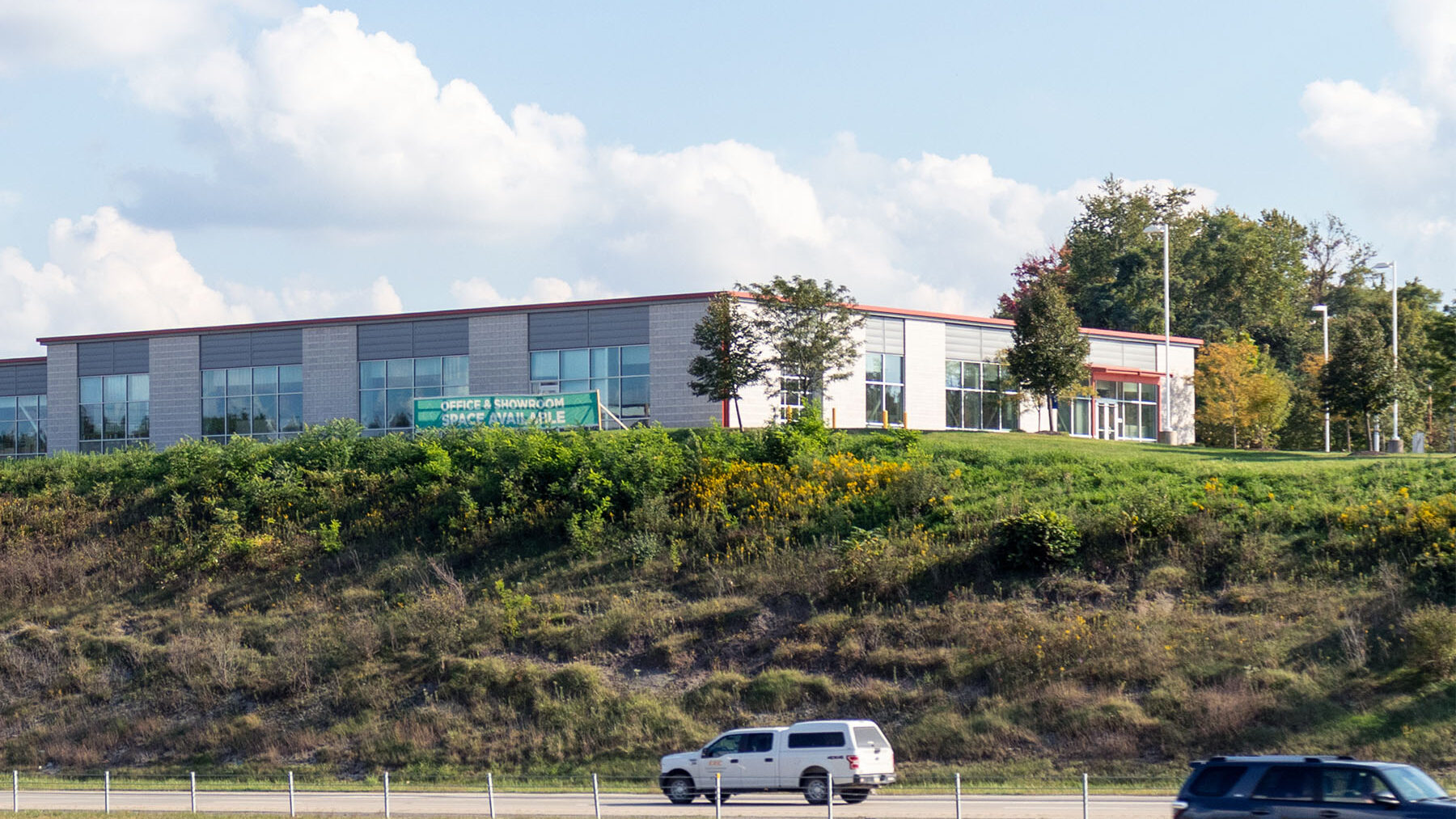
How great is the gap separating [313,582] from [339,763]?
8802mm

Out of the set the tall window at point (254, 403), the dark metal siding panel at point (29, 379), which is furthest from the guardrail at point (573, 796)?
the dark metal siding panel at point (29, 379)

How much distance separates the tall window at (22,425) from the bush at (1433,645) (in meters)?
57.0

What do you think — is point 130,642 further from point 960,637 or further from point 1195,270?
point 1195,270

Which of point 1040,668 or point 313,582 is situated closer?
point 1040,668

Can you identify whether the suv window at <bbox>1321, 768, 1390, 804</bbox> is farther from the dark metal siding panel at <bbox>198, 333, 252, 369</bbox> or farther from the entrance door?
the dark metal siding panel at <bbox>198, 333, 252, 369</bbox>

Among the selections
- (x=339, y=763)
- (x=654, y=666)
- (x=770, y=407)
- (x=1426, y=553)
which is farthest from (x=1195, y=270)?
(x=339, y=763)

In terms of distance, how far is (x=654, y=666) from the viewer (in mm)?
34562

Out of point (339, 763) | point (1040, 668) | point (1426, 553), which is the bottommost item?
point (339, 763)

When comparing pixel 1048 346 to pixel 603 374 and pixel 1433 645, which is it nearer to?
pixel 603 374

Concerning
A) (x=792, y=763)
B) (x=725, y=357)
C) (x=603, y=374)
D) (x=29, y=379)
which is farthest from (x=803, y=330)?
(x=29, y=379)

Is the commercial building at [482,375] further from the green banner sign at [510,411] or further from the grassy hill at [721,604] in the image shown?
the grassy hill at [721,604]

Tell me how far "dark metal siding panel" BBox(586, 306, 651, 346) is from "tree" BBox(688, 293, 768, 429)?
12.6 feet

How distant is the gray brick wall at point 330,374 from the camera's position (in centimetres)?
5734

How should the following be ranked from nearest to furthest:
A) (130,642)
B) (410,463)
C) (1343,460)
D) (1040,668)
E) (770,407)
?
(1040,668) → (130,642) → (1343,460) → (410,463) → (770,407)
